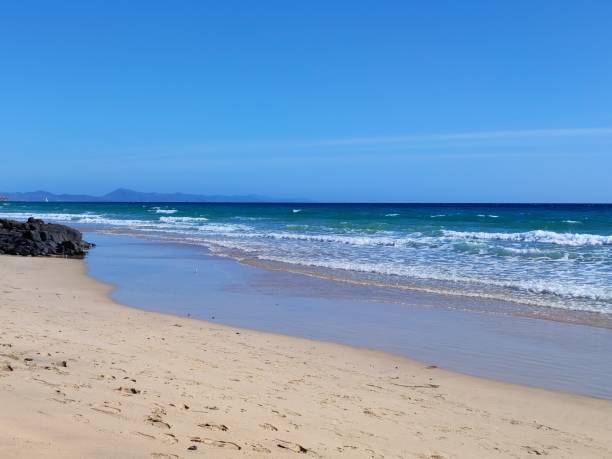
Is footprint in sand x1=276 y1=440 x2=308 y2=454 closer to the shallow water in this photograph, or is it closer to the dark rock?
the shallow water

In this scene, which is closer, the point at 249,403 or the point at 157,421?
the point at 157,421

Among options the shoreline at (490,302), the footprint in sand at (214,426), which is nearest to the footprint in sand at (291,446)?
the footprint in sand at (214,426)

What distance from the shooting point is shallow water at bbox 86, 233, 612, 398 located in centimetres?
711

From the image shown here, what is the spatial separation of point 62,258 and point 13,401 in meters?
15.9

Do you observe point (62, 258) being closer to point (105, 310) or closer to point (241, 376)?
point (105, 310)

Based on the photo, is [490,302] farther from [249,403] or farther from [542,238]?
[542,238]

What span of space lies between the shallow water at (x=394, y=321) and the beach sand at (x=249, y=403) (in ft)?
2.26

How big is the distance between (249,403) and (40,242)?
16.7 metres

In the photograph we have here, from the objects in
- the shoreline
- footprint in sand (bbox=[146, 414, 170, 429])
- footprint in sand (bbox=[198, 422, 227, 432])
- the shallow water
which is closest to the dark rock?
the shallow water

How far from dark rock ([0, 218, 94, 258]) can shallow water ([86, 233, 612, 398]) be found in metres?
4.24

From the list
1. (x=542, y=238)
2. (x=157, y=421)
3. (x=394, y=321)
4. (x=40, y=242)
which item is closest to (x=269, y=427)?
(x=157, y=421)

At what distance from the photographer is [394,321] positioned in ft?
31.6

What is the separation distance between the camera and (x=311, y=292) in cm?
1258

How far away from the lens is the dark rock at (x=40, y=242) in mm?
19297
